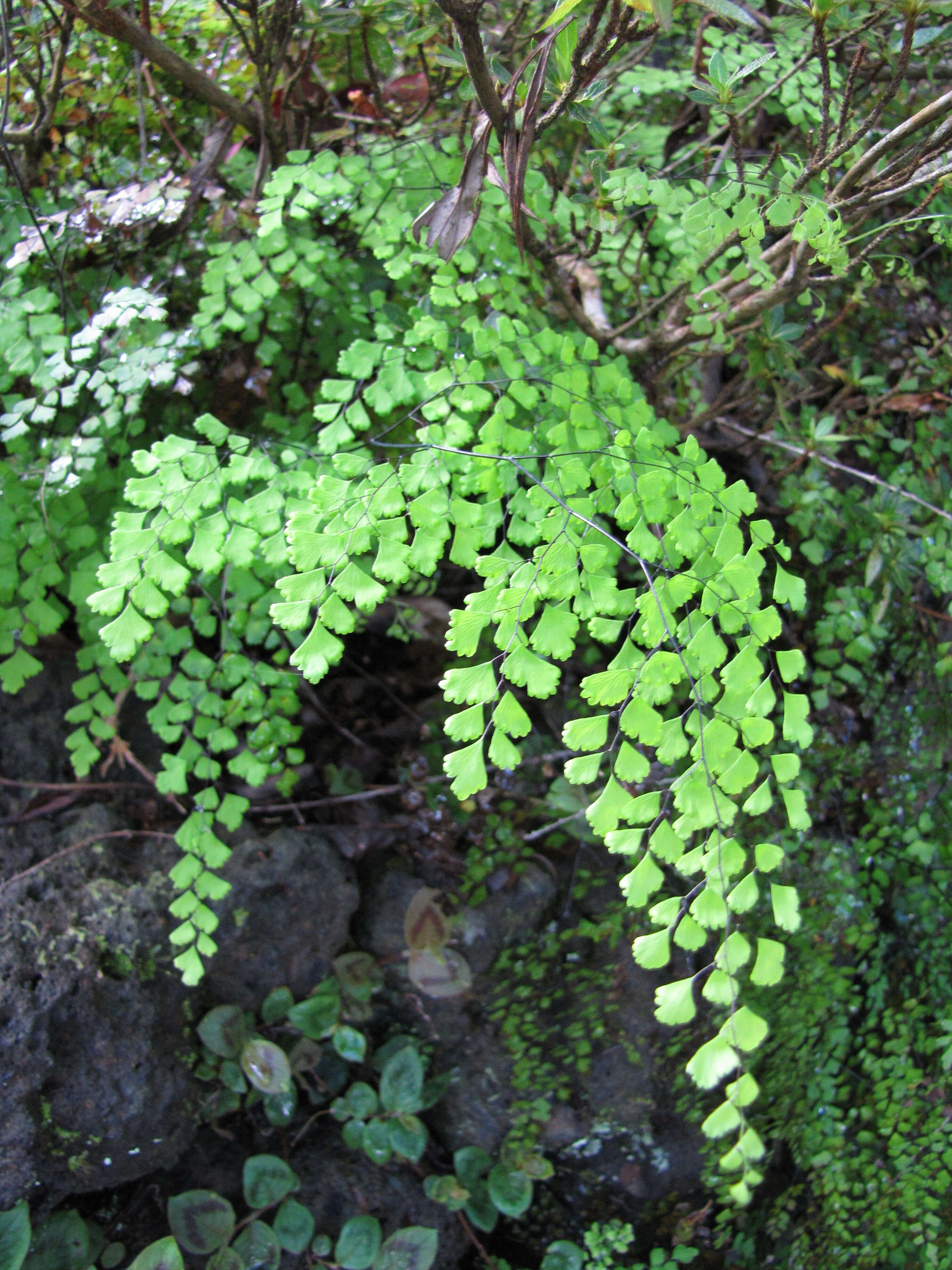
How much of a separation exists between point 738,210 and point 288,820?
1518mm

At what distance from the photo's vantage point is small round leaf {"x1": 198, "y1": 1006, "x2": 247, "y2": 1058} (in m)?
1.68

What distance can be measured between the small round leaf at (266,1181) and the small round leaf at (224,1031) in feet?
0.78

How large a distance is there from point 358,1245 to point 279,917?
2.31 ft

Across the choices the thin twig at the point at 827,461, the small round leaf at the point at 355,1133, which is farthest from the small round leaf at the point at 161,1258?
the thin twig at the point at 827,461

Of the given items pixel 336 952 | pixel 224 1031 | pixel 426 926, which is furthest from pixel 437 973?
pixel 224 1031

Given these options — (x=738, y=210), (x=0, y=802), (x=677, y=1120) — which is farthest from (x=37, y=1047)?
(x=738, y=210)

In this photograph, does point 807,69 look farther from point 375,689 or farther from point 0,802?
point 0,802

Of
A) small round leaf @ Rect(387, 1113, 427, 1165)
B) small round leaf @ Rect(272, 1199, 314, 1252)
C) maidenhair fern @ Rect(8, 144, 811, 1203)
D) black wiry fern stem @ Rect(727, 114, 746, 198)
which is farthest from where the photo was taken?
small round leaf @ Rect(387, 1113, 427, 1165)

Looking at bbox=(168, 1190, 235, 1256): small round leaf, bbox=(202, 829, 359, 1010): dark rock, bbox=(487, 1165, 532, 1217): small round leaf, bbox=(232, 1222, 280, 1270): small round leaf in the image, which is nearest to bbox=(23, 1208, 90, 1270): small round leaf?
bbox=(168, 1190, 235, 1256): small round leaf

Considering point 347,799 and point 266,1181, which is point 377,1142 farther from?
point 347,799

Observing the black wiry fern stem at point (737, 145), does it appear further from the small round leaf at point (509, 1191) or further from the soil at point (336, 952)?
the small round leaf at point (509, 1191)

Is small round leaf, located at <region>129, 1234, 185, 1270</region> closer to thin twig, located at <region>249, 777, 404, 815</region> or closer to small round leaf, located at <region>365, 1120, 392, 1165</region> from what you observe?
small round leaf, located at <region>365, 1120, 392, 1165</region>

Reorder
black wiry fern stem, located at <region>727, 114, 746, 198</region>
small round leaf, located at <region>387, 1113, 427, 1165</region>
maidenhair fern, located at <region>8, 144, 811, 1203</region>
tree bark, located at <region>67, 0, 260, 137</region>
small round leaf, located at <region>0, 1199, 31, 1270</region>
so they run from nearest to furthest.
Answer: maidenhair fern, located at <region>8, 144, 811, 1203</region> → black wiry fern stem, located at <region>727, 114, 746, 198</region> → tree bark, located at <region>67, 0, 260, 137</region> → small round leaf, located at <region>0, 1199, 31, 1270</region> → small round leaf, located at <region>387, 1113, 427, 1165</region>

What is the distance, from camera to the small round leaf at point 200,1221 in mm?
1585
